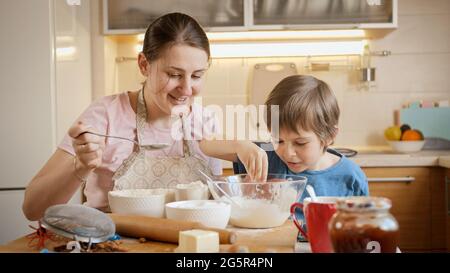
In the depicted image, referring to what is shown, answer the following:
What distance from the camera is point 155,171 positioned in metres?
0.75

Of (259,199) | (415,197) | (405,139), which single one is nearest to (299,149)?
(259,199)

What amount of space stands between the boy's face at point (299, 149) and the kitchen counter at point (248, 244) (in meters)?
0.32

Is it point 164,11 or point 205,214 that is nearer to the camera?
point 205,214

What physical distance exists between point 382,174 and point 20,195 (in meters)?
0.81

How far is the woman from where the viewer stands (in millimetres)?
711

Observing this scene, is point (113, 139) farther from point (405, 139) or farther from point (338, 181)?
point (405, 139)

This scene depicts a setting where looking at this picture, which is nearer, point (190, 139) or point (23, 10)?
point (190, 139)

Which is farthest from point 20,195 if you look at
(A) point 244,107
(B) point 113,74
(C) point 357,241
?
(C) point 357,241

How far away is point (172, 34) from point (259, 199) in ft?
0.98

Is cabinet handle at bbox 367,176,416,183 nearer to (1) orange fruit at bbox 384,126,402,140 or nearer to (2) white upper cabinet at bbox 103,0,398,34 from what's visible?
(1) orange fruit at bbox 384,126,402,140

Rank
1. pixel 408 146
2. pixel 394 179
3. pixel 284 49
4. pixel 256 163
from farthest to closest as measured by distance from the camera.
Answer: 1. pixel 284 49
2. pixel 408 146
3. pixel 394 179
4. pixel 256 163

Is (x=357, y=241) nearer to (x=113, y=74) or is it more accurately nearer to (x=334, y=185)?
(x=334, y=185)

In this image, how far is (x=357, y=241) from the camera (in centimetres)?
36

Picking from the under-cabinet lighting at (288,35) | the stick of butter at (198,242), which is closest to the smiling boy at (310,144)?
the stick of butter at (198,242)
